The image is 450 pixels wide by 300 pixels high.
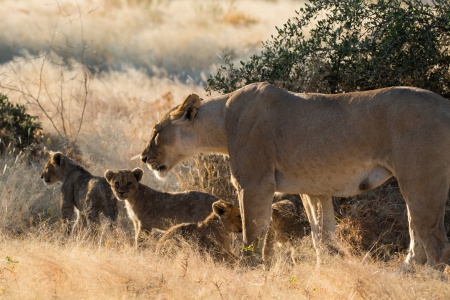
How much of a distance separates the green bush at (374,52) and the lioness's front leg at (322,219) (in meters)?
1.91

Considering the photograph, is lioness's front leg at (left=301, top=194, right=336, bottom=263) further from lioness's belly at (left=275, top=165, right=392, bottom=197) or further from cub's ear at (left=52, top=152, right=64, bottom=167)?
cub's ear at (left=52, top=152, right=64, bottom=167)

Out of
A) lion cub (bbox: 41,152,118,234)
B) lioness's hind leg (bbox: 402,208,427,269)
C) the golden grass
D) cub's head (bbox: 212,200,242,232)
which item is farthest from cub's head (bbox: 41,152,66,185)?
lioness's hind leg (bbox: 402,208,427,269)

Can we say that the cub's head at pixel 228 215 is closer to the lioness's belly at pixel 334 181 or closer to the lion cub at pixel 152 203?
the lioness's belly at pixel 334 181

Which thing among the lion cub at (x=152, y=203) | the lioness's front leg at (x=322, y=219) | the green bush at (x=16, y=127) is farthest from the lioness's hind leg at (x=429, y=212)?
the green bush at (x=16, y=127)

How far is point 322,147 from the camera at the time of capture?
930 cm

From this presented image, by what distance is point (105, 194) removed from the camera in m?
12.3

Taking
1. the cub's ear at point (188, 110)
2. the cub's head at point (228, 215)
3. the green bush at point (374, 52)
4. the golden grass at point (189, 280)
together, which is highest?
the green bush at point (374, 52)

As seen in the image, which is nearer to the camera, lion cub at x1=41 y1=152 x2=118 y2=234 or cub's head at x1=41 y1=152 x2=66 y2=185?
lion cub at x1=41 y1=152 x2=118 y2=234

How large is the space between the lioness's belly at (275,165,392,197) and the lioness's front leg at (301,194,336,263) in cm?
49

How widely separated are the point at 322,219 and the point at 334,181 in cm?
91

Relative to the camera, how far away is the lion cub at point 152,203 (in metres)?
11.4

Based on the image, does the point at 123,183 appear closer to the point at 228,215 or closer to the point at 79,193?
the point at 79,193

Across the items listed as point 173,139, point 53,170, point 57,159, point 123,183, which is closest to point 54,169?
point 53,170

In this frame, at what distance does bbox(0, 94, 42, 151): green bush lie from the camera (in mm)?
15828
